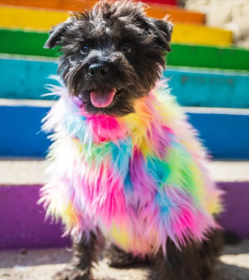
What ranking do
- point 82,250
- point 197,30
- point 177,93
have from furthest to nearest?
point 197,30, point 177,93, point 82,250

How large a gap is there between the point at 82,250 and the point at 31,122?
0.93 metres

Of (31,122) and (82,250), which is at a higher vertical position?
(31,122)

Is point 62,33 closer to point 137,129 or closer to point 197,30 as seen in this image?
point 137,129

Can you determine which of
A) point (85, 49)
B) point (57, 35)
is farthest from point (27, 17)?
point (85, 49)

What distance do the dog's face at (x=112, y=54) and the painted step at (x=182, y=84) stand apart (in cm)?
110

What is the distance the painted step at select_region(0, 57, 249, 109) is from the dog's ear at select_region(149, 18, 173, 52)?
1.13 meters

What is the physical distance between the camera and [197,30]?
13.7 feet

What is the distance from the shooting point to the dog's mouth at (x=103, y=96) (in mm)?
1456

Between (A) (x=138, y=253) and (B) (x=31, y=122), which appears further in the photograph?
(B) (x=31, y=122)

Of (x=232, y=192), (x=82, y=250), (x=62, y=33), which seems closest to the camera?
(x=62, y=33)

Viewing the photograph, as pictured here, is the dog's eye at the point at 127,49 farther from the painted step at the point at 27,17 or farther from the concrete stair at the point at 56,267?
the painted step at the point at 27,17

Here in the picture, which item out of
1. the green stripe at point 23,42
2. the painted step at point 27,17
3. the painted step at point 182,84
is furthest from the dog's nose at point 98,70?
the painted step at point 27,17

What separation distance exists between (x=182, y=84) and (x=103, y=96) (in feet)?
4.89

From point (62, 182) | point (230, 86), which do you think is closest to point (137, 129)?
point (62, 182)
